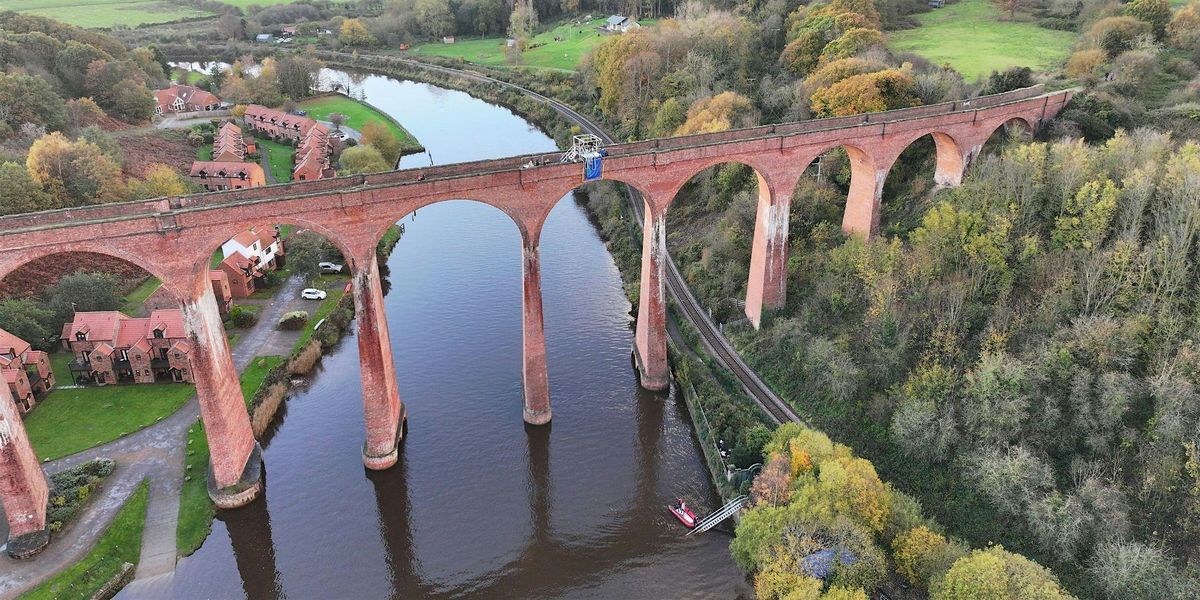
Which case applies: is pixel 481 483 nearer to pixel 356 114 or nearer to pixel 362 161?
Answer: pixel 362 161

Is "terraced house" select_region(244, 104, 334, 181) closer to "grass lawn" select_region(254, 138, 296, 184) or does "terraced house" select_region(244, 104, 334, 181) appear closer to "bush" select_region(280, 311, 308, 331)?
"grass lawn" select_region(254, 138, 296, 184)

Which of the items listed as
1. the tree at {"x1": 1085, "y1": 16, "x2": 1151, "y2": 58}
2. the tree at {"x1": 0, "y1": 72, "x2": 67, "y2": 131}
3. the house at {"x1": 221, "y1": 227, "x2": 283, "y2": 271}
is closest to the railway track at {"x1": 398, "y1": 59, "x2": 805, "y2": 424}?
the house at {"x1": 221, "y1": 227, "x2": 283, "y2": 271}

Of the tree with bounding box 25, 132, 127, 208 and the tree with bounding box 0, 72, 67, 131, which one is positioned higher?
the tree with bounding box 0, 72, 67, 131

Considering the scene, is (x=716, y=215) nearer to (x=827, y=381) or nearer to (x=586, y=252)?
(x=586, y=252)

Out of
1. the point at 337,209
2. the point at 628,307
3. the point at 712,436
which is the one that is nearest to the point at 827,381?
the point at 712,436

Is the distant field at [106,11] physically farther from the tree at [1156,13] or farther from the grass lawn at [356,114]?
the tree at [1156,13]

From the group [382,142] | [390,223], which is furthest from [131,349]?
[382,142]
